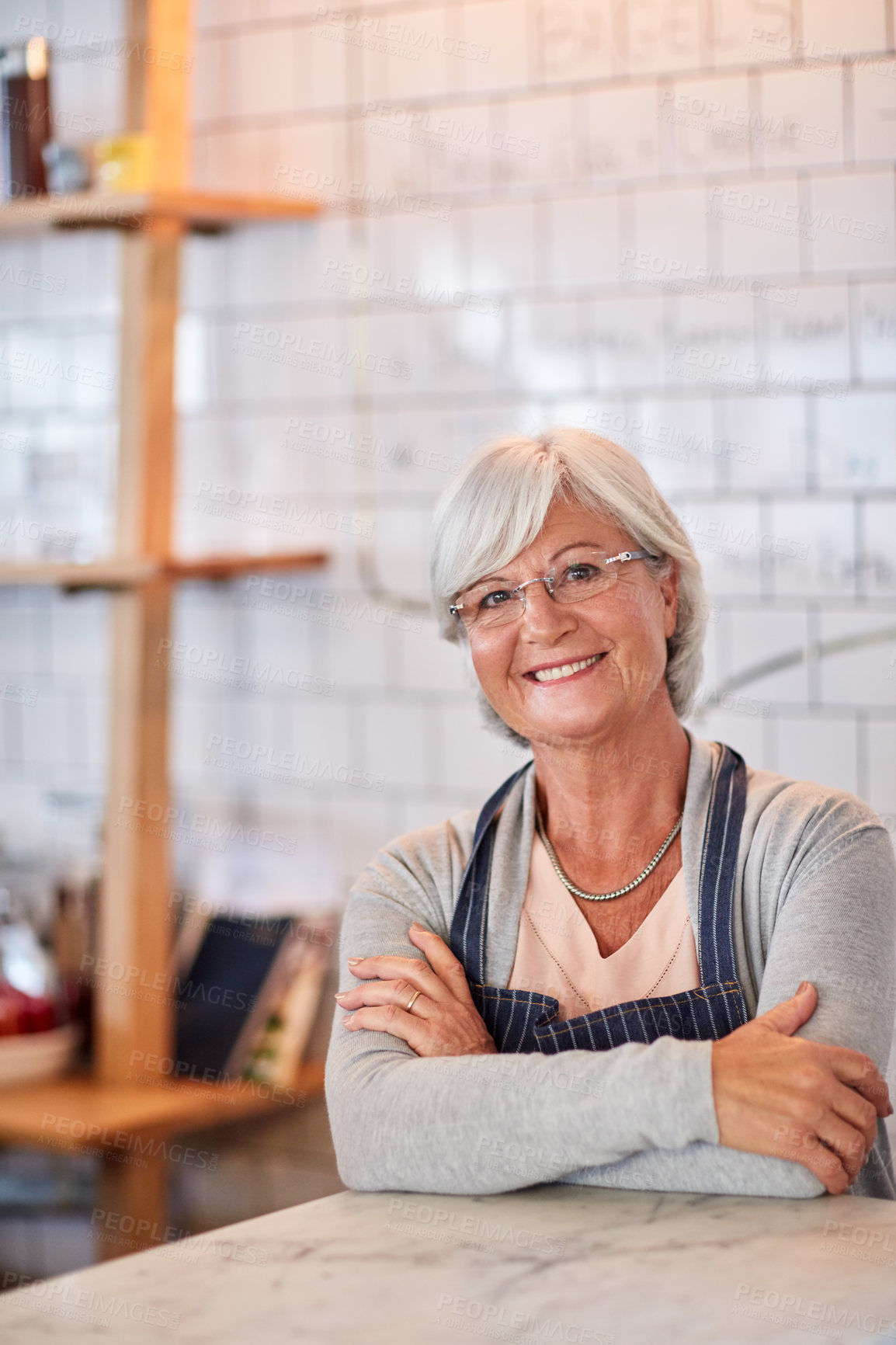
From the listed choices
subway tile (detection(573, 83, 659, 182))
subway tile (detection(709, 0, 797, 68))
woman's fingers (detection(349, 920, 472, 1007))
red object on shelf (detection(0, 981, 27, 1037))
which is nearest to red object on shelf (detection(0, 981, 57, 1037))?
red object on shelf (detection(0, 981, 27, 1037))

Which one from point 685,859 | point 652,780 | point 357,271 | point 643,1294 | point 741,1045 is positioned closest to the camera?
point 643,1294

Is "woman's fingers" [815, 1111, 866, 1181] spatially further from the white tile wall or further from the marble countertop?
the white tile wall

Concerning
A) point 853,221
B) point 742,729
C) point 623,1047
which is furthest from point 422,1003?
point 853,221

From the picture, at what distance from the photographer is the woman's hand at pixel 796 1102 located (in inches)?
47.3

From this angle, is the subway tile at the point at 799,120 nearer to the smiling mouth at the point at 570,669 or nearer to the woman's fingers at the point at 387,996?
the smiling mouth at the point at 570,669

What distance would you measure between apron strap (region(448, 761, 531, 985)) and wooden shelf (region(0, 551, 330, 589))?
3.79 feet

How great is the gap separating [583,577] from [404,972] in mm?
451

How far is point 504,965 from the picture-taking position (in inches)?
59.5

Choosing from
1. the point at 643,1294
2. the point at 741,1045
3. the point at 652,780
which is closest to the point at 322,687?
the point at 652,780

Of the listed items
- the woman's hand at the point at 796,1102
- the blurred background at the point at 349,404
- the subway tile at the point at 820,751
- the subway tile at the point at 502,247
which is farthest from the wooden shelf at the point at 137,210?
the woman's hand at the point at 796,1102

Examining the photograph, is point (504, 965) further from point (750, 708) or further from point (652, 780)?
point (750, 708)

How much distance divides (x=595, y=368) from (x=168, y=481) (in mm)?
806

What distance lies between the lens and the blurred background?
7.68ft

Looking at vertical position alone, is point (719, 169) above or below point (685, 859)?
above
